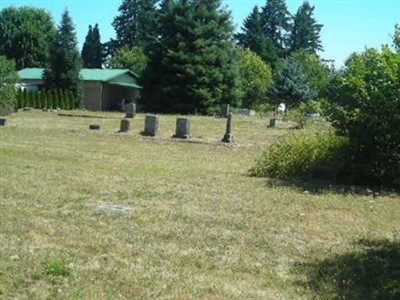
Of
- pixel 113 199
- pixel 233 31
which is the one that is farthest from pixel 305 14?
pixel 113 199

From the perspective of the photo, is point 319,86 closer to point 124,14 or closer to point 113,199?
point 124,14

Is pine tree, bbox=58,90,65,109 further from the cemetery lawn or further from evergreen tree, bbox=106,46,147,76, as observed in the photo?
the cemetery lawn

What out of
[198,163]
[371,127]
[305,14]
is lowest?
[198,163]

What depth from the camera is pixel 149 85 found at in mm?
47531

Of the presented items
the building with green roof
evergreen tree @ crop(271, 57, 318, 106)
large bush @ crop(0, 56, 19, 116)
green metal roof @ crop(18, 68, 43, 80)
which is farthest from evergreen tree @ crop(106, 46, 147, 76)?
large bush @ crop(0, 56, 19, 116)

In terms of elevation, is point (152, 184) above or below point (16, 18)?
below

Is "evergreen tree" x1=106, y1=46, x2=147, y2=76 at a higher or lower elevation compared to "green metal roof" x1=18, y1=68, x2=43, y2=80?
higher

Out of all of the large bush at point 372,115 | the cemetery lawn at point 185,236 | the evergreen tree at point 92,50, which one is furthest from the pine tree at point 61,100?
the evergreen tree at point 92,50

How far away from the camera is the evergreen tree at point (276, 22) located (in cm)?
9756

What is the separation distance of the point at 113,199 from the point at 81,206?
0.88 m

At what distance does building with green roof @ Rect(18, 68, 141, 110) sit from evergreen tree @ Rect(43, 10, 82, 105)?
3635mm

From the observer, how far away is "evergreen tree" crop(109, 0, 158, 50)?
→ 89438mm

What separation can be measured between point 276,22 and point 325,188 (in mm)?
89833

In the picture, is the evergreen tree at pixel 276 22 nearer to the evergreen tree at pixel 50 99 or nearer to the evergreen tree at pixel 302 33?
the evergreen tree at pixel 302 33
